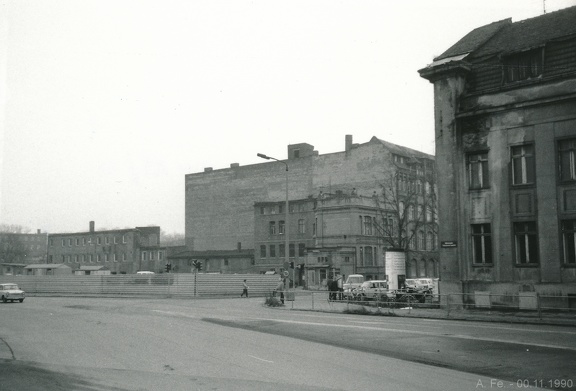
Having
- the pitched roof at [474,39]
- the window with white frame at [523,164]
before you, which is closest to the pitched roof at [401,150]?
the pitched roof at [474,39]

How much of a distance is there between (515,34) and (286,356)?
23645 millimetres

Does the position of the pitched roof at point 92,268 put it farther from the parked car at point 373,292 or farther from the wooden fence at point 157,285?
the parked car at point 373,292

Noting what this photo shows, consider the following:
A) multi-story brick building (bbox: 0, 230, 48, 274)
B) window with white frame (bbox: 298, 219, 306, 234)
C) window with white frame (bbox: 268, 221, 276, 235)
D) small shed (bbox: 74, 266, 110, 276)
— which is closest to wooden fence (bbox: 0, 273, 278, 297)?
window with white frame (bbox: 298, 219, 306, 234)

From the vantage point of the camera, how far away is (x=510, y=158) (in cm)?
2833

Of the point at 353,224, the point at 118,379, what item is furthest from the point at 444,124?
the point at 353,224

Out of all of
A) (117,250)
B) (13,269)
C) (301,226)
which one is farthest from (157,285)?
(13,269)

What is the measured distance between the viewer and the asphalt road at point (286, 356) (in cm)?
1043

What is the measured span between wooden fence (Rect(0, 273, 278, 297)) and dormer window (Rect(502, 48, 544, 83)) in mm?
32594

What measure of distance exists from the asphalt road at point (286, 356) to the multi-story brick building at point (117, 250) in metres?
79.3

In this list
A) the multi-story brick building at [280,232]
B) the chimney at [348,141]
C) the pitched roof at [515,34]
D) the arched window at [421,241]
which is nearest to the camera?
the pitched roof at [515,34]

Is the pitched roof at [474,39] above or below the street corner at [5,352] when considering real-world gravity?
above

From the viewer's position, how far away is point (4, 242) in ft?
389

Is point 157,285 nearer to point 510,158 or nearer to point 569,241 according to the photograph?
point 510,158

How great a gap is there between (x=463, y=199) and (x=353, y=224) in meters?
39.9
